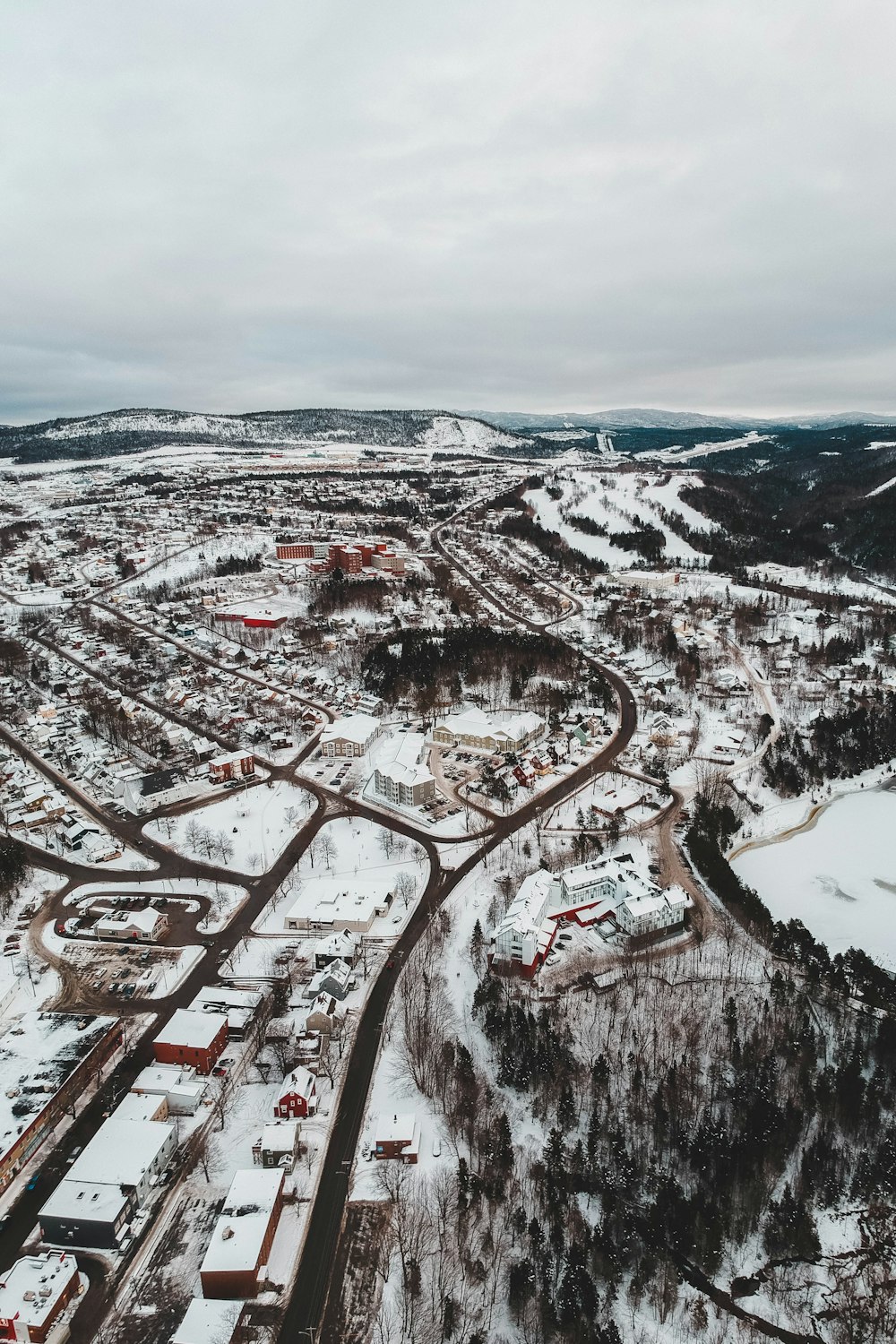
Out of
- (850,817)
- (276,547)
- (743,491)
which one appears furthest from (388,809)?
(743,491)

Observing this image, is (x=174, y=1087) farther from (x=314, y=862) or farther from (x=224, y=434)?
(x=224, y=434)

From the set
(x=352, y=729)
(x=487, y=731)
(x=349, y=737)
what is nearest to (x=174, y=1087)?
(x=349, y=737)

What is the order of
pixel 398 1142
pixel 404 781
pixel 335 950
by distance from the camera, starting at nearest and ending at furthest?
pixel 398 1142 → pixel 335 950 → pixel 404 781

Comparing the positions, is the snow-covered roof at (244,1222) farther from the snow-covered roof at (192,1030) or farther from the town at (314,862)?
the snow-covered roof at (192,1030)

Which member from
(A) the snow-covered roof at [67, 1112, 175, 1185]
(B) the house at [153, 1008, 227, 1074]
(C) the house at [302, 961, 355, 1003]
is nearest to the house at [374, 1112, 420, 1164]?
(C) the house at [302, 961, 355, 1003]

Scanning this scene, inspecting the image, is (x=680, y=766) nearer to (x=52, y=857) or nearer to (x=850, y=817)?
(x=850, y=817)

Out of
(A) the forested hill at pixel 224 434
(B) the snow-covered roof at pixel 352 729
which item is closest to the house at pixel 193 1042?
(B) the snow-covered roof at pixel 352 729
